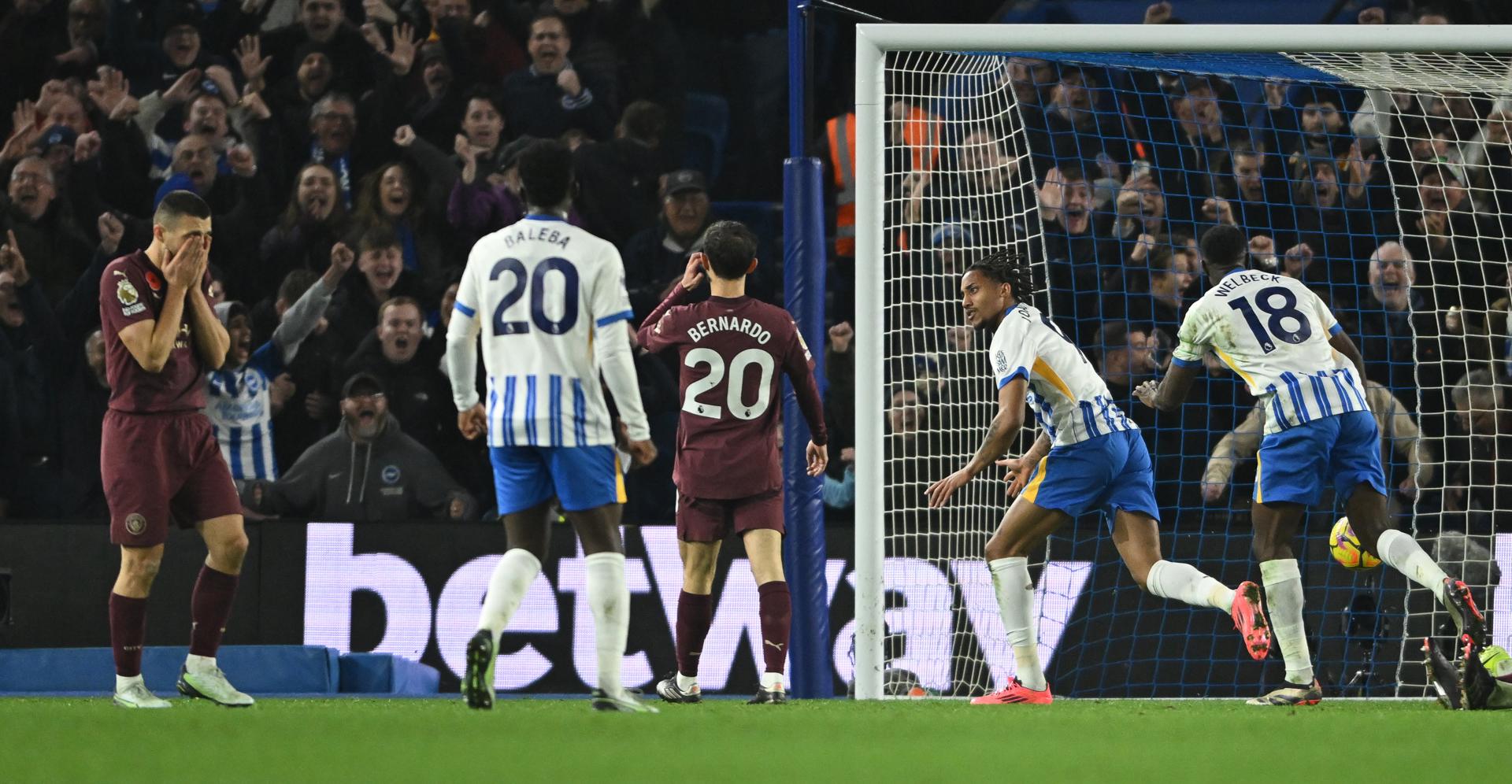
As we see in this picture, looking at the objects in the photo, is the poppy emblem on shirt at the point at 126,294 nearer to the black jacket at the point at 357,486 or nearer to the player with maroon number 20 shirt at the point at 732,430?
the player with maroon number 20 shirt at the point at 732,430

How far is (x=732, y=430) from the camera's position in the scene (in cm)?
693

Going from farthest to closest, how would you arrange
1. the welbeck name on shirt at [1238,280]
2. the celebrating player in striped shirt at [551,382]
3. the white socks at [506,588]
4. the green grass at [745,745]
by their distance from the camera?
the welbeck name on shirt at [1238,280] < the celebrating player in striped shirt at [551,382] < the white socks at [506,588] < the green grass at [745,745]

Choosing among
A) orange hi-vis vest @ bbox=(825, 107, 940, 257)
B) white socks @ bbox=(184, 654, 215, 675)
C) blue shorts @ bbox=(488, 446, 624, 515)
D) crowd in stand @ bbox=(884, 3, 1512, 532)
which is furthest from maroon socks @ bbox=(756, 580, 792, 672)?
orange hi-vis vest @ bbox=(825, 107, 940, 257)

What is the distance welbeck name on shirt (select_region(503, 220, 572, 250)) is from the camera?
226 inches

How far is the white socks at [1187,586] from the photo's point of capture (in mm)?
6871

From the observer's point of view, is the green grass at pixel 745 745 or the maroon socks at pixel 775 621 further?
the maroon socks at pixel 775 621

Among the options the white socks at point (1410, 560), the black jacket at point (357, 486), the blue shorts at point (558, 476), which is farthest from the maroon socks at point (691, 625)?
the black jacket at point (357, 486)

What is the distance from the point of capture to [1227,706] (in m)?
7.00

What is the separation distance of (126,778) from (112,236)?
27.2ft

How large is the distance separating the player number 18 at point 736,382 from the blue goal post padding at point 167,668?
9.53ft

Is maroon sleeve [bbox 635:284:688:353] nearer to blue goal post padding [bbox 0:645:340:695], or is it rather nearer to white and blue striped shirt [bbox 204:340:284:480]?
blue goal post padding [bbox 0:645:340:695]

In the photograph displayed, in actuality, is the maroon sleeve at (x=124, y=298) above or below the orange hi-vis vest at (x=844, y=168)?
below

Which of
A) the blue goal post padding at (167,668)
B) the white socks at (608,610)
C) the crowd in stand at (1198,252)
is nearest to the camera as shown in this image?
the white socks at (608,610)

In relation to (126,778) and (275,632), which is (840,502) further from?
(126,778)
